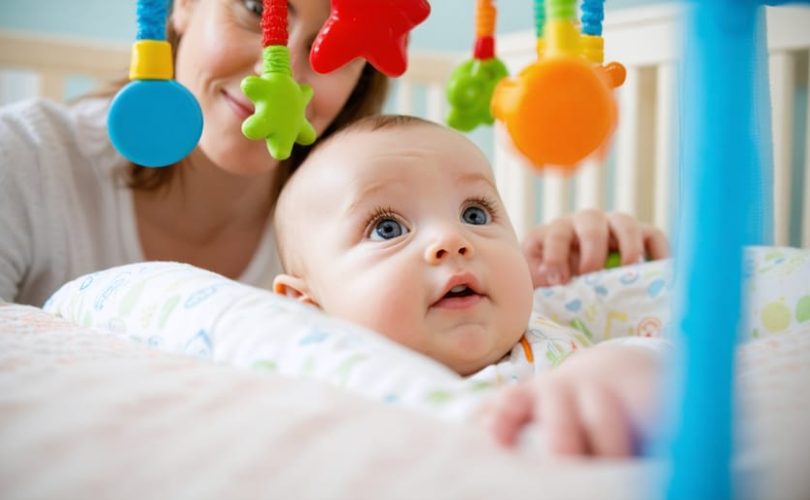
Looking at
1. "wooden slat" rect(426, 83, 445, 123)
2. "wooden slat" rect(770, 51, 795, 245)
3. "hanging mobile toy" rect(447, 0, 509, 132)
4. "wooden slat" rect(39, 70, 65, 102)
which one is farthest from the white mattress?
"wooden slat" rect(426, 83, 445, 123)

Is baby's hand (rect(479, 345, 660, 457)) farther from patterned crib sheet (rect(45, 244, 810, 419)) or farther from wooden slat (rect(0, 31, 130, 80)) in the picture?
wooden slat (rect(0, 31, 130, 80))

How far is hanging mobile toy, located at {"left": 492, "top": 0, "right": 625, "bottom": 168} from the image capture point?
1.46 ft

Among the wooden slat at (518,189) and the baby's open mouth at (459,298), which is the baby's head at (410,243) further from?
the wooden slat at (518,189)

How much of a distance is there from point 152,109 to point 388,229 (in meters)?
0.25

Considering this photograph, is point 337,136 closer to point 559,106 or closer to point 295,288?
point 295,288

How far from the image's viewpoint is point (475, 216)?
77 cm

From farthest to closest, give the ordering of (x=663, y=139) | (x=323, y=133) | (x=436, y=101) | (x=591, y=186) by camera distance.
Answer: (x=436, y=101) < (x=591, y=186) < (x=663, y=139) < (x=323, y=133)

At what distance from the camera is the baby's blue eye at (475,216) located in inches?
29.9

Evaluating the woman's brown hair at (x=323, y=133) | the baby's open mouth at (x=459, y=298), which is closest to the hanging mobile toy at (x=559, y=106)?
the baby's open mouth at (x=459, y=298)

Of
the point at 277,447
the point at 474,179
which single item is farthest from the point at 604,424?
the point at 474,179

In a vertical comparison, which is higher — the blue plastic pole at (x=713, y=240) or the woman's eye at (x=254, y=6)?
the woman's eye at (x=254, y=6)

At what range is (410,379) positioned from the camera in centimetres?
44

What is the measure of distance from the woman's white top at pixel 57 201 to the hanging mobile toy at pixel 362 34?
1.92 feet

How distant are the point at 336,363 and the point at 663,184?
1.09 m
